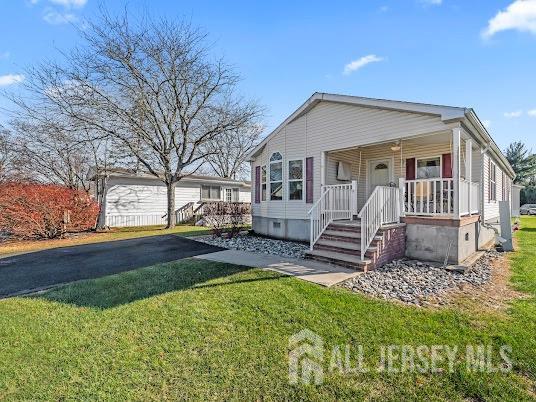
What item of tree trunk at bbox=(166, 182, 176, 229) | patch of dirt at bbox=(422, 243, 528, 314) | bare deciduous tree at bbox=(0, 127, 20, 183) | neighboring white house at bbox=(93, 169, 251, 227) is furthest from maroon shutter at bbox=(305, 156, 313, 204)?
bare deciduous tree at bbox=(0, 127, 20, 183)

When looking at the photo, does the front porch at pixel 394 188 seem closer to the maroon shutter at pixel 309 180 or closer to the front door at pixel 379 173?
the front door at pixel 379 173

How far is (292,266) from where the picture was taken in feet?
21.2

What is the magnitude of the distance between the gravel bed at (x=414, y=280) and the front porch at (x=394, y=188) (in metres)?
0.63

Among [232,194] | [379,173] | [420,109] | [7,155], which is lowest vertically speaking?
[232,194]

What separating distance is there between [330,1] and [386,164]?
5571 mm

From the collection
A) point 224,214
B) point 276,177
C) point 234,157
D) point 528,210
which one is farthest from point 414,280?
point 528,210

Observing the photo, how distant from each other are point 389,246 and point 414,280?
1.37 m

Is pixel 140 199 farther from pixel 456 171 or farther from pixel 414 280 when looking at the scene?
pixel 456 171

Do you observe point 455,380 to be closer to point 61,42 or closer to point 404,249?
point 404,249

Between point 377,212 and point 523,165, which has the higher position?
point 523,165

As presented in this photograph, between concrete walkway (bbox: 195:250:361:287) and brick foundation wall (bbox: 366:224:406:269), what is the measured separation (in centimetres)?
75

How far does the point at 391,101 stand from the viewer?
7.54m

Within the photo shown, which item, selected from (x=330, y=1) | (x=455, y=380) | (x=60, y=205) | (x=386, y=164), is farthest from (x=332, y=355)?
(x=60, y=205)

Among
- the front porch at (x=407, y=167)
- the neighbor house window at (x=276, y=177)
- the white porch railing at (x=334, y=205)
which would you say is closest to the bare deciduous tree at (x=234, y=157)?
the neighbor house window at (x=276, y=177)
